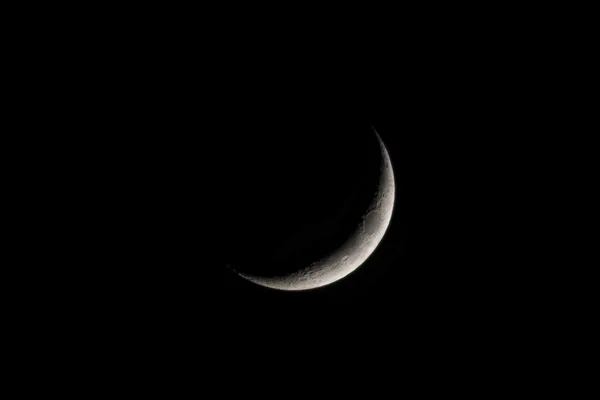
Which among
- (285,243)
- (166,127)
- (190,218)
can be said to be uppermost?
(166,127)

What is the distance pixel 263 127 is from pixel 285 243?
680mm

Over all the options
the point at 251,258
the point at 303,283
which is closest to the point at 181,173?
the point at 251,258

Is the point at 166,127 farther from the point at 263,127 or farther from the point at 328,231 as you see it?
the point at 328,231

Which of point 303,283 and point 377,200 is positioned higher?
point 377,200

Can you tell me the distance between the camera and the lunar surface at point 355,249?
8.09 feet

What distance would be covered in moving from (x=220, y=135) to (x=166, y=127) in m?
0.33

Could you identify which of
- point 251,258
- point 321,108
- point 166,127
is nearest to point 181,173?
point 166,127

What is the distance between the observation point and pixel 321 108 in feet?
7.48

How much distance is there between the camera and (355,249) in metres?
2.53

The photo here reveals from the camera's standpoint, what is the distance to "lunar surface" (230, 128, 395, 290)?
2.47 m

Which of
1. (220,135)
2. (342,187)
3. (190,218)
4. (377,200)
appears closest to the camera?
(220,135)

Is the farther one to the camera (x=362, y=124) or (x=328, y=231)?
(x=362, y=124)

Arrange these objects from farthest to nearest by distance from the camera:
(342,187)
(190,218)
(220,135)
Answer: (190,218) → (342,187) → (220,135)

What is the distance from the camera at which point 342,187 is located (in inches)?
87.4
